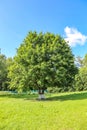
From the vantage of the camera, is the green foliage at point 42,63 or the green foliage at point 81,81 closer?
the green foliage at point 42,63

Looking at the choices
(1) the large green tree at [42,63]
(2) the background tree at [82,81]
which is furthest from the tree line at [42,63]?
(2) the background tree at [82,81]

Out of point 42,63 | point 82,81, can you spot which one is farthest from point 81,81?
point 42,63

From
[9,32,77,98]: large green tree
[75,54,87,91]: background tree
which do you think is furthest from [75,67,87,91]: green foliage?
[9,32,77,98]: large green tree

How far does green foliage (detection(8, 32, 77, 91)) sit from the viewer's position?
87.2ft

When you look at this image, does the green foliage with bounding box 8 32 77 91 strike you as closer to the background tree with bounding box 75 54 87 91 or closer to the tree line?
the tree line

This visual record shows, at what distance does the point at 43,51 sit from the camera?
1071 inches

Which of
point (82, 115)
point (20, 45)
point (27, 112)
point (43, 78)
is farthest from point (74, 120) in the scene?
point (20, 45)

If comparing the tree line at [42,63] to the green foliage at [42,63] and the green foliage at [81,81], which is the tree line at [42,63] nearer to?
the green foliage at [42,63]

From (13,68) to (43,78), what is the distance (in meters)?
4.82

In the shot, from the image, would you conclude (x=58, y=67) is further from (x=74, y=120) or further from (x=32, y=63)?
(x=74, y=120)

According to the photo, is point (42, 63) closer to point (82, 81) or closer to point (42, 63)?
point (42, 63)

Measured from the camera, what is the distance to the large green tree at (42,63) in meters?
26.6

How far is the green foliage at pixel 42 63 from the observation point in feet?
87.2

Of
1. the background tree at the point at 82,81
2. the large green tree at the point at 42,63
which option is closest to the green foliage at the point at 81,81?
the background tree at the point at 82,81
